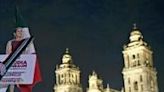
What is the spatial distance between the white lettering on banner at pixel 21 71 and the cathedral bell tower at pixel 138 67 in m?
43.7

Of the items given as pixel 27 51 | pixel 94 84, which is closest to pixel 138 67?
pixel 94 84

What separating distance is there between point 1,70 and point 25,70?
0.68 meters

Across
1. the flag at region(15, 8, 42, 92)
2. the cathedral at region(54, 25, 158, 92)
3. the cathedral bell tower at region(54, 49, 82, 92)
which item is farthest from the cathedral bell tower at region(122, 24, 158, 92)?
the flag at region(15, 8, 42, 92)

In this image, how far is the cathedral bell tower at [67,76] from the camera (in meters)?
66.3

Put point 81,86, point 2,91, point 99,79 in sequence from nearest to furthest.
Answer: point 2,91 → point 99,79 → point 81,86

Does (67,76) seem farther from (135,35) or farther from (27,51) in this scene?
(27,51)

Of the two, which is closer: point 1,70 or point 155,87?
point 1,70

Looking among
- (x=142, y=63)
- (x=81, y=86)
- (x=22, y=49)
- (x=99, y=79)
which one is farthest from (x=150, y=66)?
(x=22, y=49)

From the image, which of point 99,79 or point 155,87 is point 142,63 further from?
point 99,79

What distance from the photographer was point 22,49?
43.9 feet

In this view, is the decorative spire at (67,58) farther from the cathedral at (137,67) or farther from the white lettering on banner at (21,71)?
the white lettering on banner at (21,71)

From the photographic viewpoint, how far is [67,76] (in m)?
66.7

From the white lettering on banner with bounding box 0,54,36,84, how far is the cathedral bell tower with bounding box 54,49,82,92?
5304cm

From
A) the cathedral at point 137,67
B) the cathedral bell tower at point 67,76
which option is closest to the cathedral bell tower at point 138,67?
the cathedral at point 137,67
